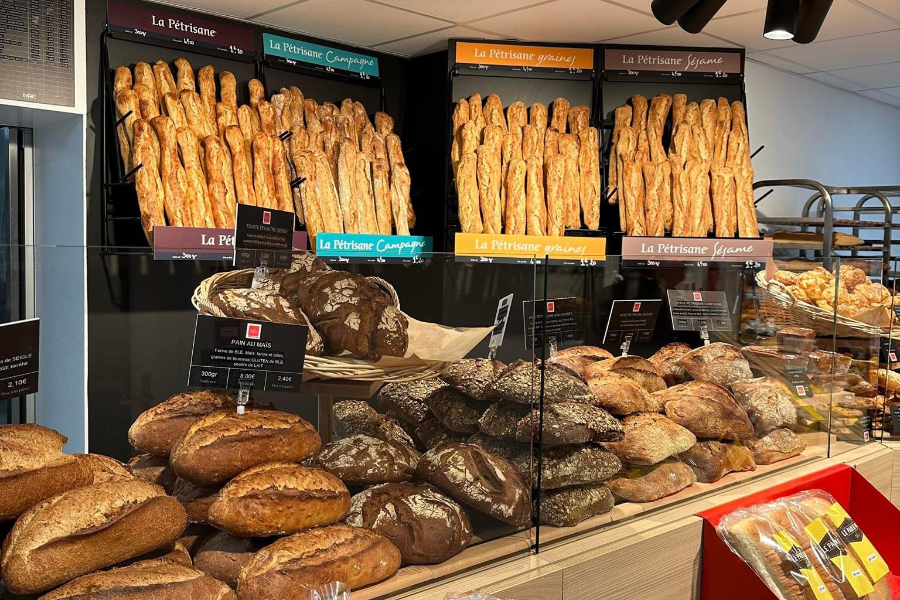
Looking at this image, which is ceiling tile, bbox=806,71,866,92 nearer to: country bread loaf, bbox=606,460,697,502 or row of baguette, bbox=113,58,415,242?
row of baguette, bbox=113,58,415,242

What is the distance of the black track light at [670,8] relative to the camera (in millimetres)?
1739

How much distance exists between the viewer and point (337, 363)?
1199 millimetres

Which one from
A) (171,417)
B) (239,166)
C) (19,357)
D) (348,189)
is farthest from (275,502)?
(348,189)

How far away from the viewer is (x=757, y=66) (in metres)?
4.41

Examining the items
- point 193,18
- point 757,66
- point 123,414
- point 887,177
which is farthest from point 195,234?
point 887,177

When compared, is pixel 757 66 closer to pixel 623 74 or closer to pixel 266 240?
pixel 623 74

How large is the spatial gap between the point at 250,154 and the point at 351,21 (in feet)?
2.50

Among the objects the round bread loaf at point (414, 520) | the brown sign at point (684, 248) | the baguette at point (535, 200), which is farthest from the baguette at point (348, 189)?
the round bread loaf at point (414, 520)

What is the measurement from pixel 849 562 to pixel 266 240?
4.56 feet

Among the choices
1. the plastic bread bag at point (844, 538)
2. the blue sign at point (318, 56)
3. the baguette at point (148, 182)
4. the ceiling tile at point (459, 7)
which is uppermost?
the ceiling tile at point (459, 7)

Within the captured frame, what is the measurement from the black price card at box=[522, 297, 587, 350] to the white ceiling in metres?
2.04

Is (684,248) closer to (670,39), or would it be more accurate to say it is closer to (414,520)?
(670,39)

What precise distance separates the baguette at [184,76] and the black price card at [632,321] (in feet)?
7.38

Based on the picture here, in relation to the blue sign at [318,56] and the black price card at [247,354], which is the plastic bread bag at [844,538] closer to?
the black price card at [247,354]
